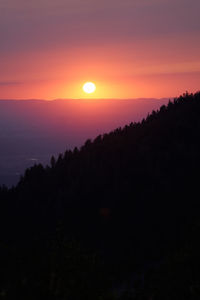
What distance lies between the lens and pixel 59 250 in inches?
439

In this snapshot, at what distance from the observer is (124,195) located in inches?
1554

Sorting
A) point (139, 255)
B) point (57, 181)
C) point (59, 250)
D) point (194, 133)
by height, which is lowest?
point (139, 255)

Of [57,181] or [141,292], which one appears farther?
[57,181]

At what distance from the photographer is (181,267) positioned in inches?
486

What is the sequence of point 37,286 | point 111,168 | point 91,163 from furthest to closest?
point 91,163
point 111,168
point 37,286

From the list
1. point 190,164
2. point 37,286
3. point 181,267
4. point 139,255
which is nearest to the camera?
point 37,286

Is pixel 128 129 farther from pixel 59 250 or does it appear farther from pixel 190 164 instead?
pixel 59 250

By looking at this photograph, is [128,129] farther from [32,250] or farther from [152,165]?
[32,250]

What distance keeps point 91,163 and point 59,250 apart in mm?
37138

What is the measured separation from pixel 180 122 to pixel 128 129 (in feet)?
28.0

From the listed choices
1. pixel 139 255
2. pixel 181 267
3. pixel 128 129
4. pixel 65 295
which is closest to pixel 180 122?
pixel 128 129

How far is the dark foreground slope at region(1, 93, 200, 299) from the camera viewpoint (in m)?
31.6

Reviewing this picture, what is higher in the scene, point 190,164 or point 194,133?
point 194,133

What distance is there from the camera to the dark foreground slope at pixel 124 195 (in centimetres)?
3161
